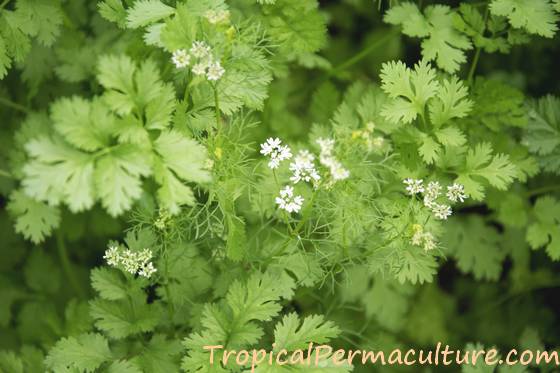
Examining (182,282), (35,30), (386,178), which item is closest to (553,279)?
(386,178)

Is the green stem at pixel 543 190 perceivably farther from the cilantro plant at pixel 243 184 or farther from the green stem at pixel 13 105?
the green stem at pixel 13 105

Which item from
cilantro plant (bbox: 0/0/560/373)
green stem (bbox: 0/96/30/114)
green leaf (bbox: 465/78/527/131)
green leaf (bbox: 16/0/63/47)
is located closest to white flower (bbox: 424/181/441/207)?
cilantro plant (bbox: 0/0/560/373)

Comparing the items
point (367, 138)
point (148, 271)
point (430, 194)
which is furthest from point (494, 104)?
point (148, 271)

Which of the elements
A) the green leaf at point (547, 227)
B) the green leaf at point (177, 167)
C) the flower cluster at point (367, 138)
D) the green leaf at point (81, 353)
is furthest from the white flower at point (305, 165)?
the green leaf at point (547, 227)

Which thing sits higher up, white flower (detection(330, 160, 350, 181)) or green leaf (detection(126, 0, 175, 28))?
green leaf (detection(126, 0, 175, 28))

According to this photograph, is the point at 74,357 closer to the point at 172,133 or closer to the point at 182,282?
the point at 182,282

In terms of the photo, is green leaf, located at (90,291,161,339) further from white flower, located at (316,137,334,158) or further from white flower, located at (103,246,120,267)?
white flower, located at (316,137,334,158)

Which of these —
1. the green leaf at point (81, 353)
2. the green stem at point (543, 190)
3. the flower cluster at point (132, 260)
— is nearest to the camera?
the flower cluster at point (132, 260)
